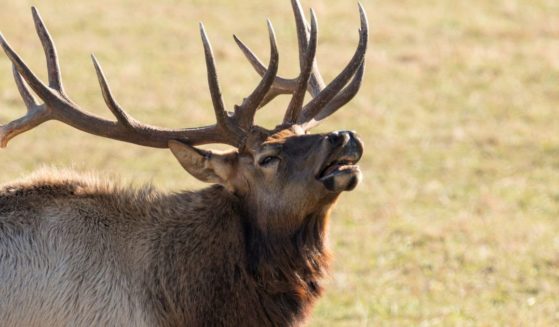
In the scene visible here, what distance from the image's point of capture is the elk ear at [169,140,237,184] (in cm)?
704

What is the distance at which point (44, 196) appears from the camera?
22.8 feet

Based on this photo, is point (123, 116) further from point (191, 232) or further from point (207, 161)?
point (191, 232)

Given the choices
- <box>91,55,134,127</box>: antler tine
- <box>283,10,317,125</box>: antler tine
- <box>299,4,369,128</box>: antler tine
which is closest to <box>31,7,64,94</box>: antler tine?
<box>91,55,134,127</box>: antler tine

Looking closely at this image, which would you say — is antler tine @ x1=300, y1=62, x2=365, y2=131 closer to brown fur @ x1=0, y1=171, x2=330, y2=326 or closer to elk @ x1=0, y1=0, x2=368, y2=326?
elk @ x1=0, y1=0, x2=368, y2=326

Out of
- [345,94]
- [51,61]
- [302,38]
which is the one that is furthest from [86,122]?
[345,94]

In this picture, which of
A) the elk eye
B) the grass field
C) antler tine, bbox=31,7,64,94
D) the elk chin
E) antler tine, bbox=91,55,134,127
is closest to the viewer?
the elk chin

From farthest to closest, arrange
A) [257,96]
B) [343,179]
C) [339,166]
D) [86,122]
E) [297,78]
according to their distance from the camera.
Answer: [297,78] → [86,122] → [257,96] → [339,166] → [343,179]

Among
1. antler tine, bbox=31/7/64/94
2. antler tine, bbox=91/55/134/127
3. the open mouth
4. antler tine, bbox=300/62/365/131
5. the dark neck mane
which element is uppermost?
antler tine, bbox=31/7/64/94

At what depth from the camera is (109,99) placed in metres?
7.05

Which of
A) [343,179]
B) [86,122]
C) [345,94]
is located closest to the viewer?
[343,179]

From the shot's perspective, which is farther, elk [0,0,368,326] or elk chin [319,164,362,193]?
elk [0,0,368,326]

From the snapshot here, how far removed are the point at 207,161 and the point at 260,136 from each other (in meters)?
0.38

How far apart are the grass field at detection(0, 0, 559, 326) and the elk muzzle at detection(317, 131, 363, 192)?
2.98m

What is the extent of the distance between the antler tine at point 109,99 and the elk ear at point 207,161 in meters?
0.37
